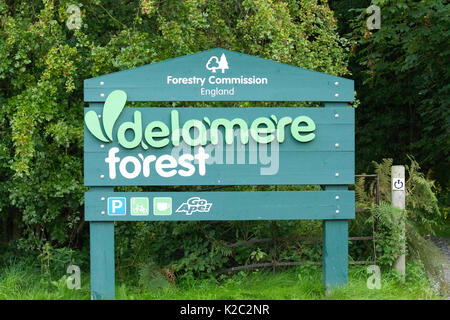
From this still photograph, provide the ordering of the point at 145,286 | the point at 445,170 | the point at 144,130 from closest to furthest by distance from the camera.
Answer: the point at 144,130, the point at 145,286, the point at 445,170

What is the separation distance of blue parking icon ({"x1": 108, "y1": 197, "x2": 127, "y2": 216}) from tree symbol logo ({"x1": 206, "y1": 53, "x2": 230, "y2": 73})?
58.0 inches

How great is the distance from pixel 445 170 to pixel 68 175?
8559 mm

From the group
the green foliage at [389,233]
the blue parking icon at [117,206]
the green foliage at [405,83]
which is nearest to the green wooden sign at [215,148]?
the blue parking icon at [117,206]

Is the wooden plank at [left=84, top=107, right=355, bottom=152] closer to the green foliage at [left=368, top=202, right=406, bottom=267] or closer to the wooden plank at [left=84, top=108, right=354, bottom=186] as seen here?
the wooden plank at [left=84, top=108, right=354, bottom=186]

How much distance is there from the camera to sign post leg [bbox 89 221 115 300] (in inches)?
205

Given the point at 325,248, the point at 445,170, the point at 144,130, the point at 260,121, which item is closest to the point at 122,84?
the point at 144,130

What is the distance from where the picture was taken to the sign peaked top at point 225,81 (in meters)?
5.27

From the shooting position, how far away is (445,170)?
1209 centimetres

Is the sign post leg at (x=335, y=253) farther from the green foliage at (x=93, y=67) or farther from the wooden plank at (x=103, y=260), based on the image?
the wooden plank at (x=103, y=260)

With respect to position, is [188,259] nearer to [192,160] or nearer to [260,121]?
[192,160]

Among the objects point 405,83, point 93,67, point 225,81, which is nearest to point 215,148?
point 225,81

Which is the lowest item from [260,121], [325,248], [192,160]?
[325,248]

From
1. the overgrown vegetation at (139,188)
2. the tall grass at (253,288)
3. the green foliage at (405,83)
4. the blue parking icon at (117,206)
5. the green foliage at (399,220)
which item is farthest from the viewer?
the green foliage at (405,83)

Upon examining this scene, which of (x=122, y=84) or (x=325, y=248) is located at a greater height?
(x=122, y=84)
